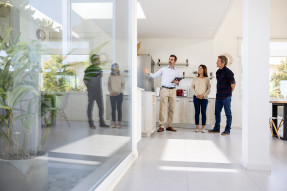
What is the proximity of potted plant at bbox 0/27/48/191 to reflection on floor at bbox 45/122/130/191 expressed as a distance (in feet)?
0.21

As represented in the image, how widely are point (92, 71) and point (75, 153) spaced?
0.56 m

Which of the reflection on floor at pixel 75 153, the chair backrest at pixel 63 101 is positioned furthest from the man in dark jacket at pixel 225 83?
the chair backrest at pixel 63 101

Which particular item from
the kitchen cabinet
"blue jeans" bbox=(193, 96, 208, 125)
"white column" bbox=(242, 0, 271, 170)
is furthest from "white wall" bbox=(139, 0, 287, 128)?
"white column" bbox=(242, 0, 271, 170)

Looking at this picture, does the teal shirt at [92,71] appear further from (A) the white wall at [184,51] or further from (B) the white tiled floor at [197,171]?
(A) the white wall at [184,51]

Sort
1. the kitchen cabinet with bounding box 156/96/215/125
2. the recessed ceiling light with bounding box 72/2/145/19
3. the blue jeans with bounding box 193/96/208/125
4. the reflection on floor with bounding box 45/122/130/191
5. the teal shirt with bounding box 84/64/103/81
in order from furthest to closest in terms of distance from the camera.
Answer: the kitchen cabinet with bounding box 156/96/215/125, the blue jeans with bounding box 193/96/208/125, the teal shirt with bounding box 84/64/103/81, the recessed ceiling light with bounding box 72/2/145/19, the reflection on floor with bounding box 45/122/130/191

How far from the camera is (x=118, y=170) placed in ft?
7.97

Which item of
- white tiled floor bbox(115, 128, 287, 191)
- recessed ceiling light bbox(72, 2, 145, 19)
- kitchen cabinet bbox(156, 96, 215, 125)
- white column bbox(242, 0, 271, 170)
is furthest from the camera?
kitchen cabinet bbox(156, 96, 215, 125)

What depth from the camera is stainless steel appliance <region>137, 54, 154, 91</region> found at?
679 cm

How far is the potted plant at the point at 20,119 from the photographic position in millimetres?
973

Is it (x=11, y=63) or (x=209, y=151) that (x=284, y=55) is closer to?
(x=209, y=151)

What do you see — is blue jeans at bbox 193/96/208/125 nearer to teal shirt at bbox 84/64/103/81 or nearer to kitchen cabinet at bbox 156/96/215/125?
kitchen cabinet at bbox 156/96/215/125

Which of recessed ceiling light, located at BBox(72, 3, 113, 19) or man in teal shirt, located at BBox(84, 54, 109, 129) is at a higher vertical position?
recessed ceiling light, located at BBox(72, 3, 113, 19)

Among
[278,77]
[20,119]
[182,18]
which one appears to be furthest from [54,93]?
[278,77]

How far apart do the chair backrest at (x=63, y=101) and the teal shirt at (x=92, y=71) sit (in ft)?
0.97
